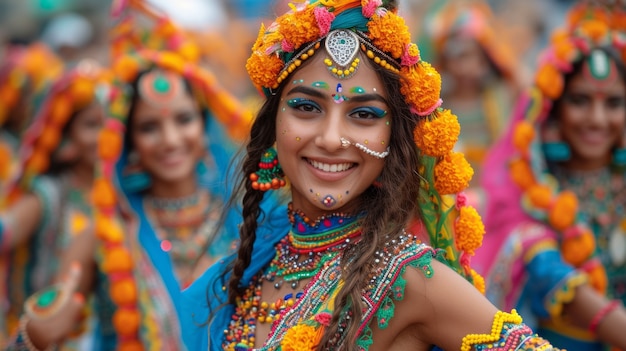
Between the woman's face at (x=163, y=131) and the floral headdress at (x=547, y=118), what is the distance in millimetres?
1743

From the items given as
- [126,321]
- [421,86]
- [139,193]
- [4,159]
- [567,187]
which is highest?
[567,187]

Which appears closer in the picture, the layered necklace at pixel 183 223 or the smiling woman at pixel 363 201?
the smiling woman at pixel 363 201

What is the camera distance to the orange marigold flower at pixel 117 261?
4.48 metres

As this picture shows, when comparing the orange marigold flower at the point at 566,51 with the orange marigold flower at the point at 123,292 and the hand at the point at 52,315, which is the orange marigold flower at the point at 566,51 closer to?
the orange marigold flower at the point at 123,292

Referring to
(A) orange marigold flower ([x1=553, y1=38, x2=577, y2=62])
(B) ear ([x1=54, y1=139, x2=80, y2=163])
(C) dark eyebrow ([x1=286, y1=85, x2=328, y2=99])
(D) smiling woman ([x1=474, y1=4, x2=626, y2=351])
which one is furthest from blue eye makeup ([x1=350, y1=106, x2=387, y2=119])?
(B) ear ([x1=54, y1=139, x2=80, y2=163])

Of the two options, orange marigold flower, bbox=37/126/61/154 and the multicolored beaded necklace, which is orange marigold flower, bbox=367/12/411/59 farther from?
orange marigold flower, bbox=37/126/61/154

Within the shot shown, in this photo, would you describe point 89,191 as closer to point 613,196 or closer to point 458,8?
point 613,196

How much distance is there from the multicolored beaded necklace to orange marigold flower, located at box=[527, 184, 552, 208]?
1990 millimetres

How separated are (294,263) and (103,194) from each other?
2238 millimetres

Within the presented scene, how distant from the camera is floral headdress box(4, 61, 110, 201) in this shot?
209 inches

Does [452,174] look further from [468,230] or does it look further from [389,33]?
[389,33]

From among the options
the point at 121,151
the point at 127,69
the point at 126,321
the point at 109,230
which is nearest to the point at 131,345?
the point at 126,321

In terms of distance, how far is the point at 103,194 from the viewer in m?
4.59

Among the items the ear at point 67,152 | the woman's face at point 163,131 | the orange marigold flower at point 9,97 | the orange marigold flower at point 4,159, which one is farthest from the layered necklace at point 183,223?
the orange marigold flower at point 4,159
